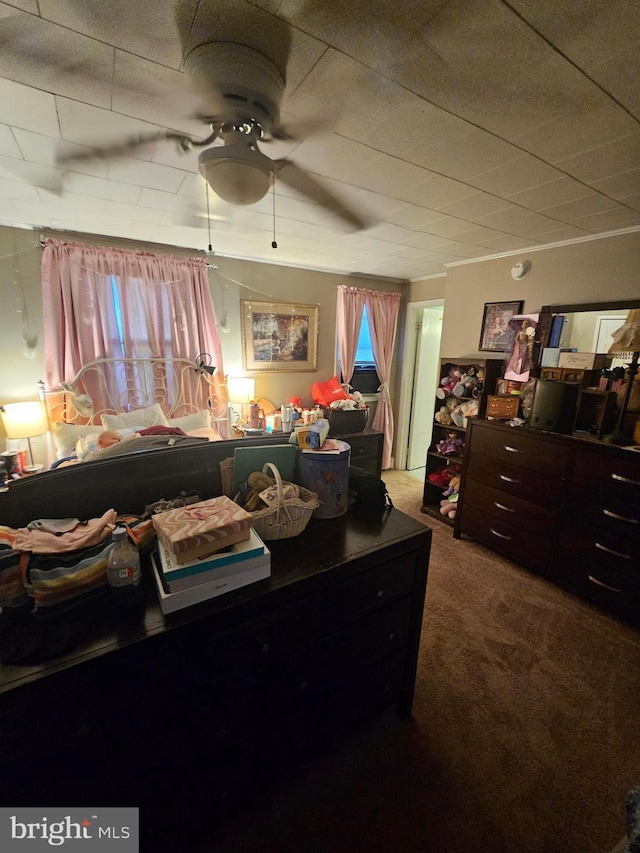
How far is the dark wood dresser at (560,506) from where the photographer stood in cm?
197

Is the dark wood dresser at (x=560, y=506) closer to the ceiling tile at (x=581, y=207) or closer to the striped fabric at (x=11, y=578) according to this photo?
the ceiling tile at (x=581, y=207)

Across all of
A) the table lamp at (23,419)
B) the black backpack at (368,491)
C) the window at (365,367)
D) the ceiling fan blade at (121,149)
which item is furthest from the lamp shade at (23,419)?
Result: the window at (365,367)

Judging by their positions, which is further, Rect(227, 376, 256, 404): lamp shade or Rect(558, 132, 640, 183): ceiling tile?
Rect(227, 376, 256, 404): lamp shade

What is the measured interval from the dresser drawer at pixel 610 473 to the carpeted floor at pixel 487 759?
2.64 feet

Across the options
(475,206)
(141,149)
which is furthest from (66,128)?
(475,206)

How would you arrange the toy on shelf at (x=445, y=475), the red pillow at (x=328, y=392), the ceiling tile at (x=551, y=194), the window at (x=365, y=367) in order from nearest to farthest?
the ceiling tile at (x=551, y=194) → the toy on shelf at (x=445, y=475) → the red pillow at (x=328, y=392) → the window at (x=365, y=367)

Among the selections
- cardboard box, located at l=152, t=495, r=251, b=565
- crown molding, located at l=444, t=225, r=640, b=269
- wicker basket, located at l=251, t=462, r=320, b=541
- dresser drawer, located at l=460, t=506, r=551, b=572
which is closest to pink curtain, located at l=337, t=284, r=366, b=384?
crown molding, located at l=444, t=225, r=640, b=269

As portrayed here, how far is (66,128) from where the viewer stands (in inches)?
48.2

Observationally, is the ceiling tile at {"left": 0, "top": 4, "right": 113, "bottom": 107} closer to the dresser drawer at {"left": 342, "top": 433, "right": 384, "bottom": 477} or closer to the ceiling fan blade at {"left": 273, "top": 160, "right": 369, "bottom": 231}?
the ceiling fan blade at {"left": 273, "top": 160, "right": 369, "bottom": 231}

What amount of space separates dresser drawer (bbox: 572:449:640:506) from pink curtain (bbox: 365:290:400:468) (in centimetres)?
221

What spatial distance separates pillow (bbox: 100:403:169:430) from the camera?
254 centimetres

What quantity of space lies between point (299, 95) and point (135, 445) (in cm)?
147

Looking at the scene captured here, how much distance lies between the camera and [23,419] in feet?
7.80

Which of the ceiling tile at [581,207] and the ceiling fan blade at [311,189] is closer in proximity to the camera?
the ceiling fan blade at [311,189]
